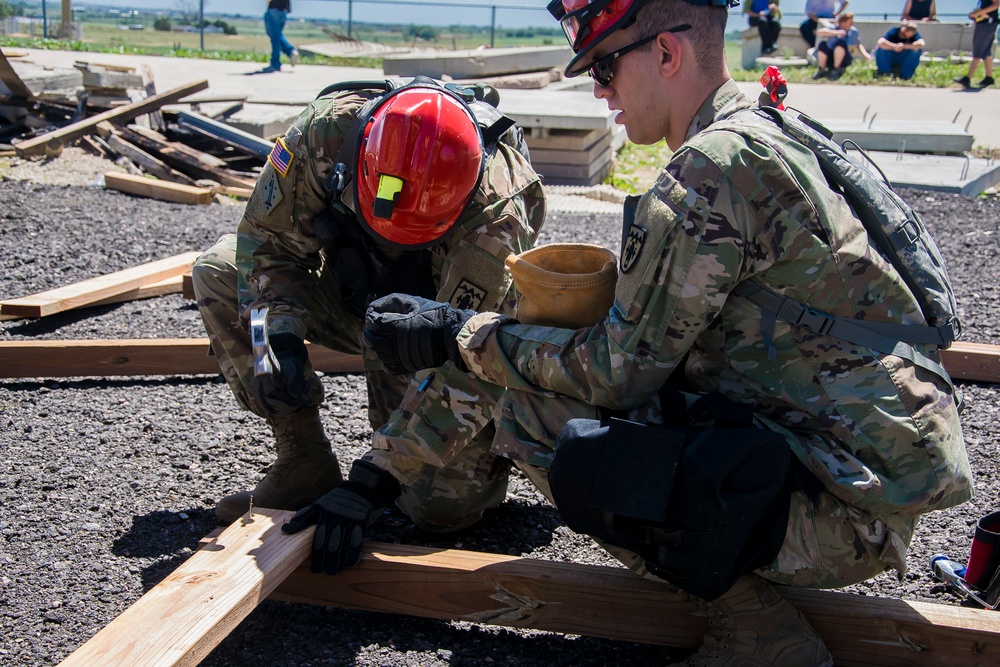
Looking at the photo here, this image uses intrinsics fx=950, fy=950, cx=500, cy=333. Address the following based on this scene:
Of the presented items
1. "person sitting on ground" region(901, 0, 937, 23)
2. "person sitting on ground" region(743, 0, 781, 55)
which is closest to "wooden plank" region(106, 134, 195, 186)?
"person sitting on ground" region(901, 0, 937, 23)

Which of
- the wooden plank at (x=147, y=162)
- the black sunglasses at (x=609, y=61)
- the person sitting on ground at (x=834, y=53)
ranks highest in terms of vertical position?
the person sitting on ground at (x=834, y=53)

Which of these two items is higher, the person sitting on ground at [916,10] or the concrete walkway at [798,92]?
the person sitting on ground at [916,10]

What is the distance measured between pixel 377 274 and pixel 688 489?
1694 mm

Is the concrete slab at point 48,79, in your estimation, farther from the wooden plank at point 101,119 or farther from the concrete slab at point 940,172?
the concrete slab at point 940,172

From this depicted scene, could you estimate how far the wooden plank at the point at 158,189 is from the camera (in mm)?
8383

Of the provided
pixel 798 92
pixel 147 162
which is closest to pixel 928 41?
pixel 798 92

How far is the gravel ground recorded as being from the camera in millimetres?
2660

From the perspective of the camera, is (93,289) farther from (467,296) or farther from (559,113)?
(559,113)

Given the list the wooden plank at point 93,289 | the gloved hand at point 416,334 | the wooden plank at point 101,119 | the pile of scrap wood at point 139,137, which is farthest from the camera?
the wooden plank at point 101,119

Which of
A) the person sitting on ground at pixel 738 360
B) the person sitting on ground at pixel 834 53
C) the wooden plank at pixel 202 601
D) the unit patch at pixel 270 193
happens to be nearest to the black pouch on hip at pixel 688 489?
the person sitting on ground at pixel 738 360

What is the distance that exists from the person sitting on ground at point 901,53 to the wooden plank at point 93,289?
17.1m

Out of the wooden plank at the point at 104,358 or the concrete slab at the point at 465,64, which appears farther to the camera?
the concrete slab at the point at 465,64

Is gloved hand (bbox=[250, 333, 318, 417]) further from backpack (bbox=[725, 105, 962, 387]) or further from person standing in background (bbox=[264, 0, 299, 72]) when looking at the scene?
person standing in background (bbox=[264, 0, 299, 72])

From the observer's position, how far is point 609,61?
2.50 meters
